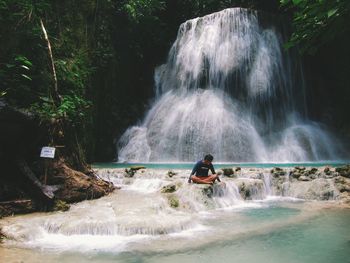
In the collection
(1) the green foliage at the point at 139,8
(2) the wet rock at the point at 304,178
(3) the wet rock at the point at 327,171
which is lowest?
(2) the wet rock at the point at 304,178

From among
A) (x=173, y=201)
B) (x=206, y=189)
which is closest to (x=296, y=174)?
(x=206, y=189)

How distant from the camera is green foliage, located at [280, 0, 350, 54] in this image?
2.70 metres

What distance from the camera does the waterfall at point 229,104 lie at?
15.2 metres

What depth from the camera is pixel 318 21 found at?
3.08 meters

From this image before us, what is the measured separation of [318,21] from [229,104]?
535 inches

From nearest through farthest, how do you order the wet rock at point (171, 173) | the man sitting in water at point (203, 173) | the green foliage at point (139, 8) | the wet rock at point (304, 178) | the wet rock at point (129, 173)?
1. the man sitting in water at point (203, 173)
2. the wet rock at point (304, 178)
3. the wet rock at point (171, 173)
4. the wet rock at point (129, 173)
5. the green foliage at point (139, 8)

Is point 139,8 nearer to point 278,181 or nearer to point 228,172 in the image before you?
point 228,172

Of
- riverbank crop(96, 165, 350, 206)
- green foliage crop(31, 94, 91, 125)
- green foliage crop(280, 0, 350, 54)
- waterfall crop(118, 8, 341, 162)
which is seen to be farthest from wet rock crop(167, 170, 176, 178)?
green foliage crop(280, 0, 350, 54)

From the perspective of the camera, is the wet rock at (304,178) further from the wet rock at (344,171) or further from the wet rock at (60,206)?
the wet rock at (60,206)

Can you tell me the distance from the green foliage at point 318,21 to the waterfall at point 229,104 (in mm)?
11508

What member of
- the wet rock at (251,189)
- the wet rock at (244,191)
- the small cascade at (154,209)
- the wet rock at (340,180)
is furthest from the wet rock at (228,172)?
the wet rock at (340,180)

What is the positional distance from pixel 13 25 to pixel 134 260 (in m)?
5.41

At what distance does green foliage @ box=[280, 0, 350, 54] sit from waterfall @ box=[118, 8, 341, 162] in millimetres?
11508

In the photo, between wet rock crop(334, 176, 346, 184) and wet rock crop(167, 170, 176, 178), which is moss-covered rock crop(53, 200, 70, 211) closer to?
wet rock crop(167, 170, 176, 178)
